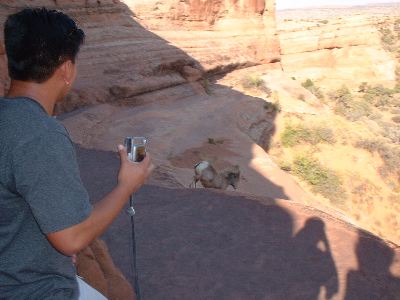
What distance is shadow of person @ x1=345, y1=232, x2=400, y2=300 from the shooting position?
3.87m

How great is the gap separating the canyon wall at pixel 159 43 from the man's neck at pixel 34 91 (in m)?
10.7

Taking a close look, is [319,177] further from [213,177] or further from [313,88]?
[313,88]

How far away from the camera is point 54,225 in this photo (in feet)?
4.23

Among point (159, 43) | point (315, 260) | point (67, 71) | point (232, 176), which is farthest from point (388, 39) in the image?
point (67, 71)

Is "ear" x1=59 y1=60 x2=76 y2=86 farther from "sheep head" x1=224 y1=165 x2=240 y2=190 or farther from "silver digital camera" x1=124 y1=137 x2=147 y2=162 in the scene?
"sheep head" x1=224 y1=165 x2=240 y2=190

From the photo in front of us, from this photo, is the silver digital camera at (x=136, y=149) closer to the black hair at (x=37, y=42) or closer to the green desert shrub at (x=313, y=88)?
the black hair at (x=37, y=42)

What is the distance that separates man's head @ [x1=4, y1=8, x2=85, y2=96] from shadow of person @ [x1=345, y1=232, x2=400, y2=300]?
11.2ft

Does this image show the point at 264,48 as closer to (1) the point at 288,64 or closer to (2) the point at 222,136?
(1) the point at 288,64

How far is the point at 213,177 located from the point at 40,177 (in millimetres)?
7015

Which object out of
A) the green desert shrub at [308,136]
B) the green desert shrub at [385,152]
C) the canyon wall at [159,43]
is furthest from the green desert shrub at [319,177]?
the canyon wall at [159,43]

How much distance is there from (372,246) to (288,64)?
27040 mm

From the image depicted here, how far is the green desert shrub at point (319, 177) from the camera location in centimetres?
1191

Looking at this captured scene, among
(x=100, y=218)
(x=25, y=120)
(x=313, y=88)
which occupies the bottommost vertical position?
(x=313, y=88)

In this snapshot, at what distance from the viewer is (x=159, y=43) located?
17.6 metres
